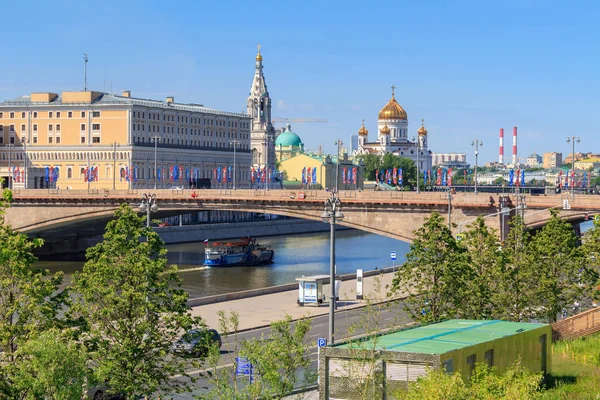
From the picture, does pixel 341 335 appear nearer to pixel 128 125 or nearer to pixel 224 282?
pixel 224 282

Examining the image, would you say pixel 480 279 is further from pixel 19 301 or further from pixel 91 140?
pixel 91 140

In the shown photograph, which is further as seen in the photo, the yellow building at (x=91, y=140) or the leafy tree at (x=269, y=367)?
the yellow building at (x=91, y=140)

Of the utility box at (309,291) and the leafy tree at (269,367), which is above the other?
the leafy tree at (269,367)

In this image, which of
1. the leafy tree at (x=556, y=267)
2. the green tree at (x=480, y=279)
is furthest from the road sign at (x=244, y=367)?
the leafy tree at (x=556, y=267)

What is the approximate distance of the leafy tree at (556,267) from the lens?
4462 cm

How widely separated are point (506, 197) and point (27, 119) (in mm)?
91509

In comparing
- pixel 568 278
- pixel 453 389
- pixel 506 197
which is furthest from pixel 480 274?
pixel 506 197

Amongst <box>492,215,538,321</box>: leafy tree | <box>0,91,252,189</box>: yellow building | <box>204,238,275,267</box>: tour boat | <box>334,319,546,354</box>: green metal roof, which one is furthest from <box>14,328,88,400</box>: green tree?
<box>0,91,252,189</box>: yellow building

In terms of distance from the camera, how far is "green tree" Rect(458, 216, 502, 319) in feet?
127

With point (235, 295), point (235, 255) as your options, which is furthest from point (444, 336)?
point (235, 255)

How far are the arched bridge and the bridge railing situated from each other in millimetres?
22635

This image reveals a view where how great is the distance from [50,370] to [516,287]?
22585 mm

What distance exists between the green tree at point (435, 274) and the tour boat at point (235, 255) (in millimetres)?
58149

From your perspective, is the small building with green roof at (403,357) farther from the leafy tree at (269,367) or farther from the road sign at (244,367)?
the road sign at (244,367)
